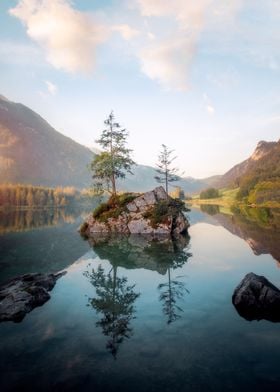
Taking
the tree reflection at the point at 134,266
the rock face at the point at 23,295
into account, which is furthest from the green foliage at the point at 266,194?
the rock face at the point at 23,295

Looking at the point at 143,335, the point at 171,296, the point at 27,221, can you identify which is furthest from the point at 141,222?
the point at 27,221

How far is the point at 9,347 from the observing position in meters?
12.3

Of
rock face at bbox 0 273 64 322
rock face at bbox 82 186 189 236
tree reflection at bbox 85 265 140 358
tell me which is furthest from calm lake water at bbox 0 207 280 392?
rock face at bbox 82 186 189 236

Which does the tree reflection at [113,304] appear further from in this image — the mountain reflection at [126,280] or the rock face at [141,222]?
the rock face at [141,222]

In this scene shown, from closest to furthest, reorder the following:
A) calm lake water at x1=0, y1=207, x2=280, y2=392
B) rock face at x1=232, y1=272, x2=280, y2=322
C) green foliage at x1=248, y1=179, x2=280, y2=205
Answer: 1. calm lake water at x1=0, y1=207, x2=280, y2=392
2. rock face at x1=232, y1=272, x2=280, y2=322
3. green foliage at x1=248, y1=179, x2=280, y2=205

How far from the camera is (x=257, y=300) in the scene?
16.1 meters

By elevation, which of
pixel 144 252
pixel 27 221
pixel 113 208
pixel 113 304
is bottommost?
pixel 27 221

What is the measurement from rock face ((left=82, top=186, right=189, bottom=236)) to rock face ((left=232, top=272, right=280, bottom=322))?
31.0m

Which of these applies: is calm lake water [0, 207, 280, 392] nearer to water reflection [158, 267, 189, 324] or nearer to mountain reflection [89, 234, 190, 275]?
water reflection [158, 267, 189, 324]

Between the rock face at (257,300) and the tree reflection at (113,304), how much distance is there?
633 centimetres

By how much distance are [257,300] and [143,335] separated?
290 inches

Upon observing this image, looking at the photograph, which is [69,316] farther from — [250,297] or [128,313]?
[250,297]

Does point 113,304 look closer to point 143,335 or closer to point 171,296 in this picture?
point 171,296

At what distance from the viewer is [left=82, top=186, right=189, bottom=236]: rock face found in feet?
160
